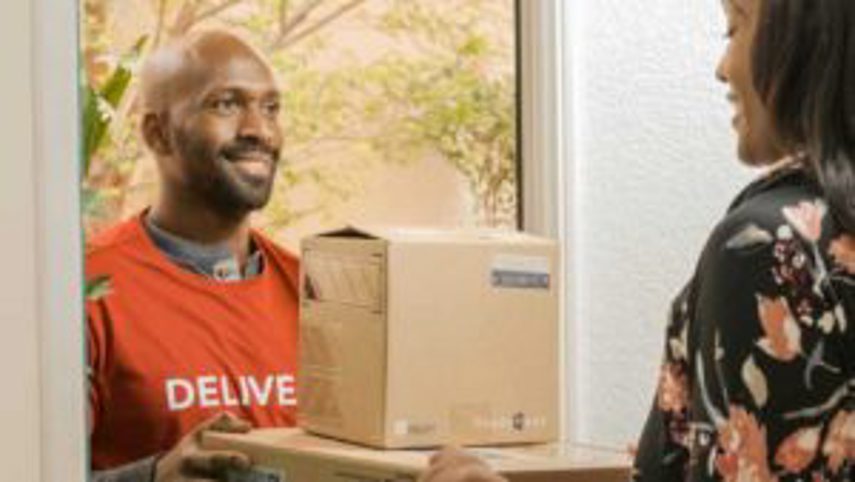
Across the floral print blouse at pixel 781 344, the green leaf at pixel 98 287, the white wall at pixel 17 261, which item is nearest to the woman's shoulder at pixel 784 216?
the floral print blouse at pixel 781 344

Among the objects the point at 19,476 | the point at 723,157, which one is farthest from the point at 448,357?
the point at 723,157

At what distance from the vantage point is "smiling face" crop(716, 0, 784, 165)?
133 centimetres

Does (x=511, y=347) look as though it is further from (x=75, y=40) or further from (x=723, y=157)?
(x=723, y=157)

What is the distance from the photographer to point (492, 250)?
1.92 m

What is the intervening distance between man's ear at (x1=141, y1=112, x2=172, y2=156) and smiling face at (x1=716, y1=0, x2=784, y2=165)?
1.05 m

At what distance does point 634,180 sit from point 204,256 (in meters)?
0.85

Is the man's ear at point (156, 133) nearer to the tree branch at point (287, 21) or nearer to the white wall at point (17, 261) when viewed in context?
the tree branch at point (287, 21)

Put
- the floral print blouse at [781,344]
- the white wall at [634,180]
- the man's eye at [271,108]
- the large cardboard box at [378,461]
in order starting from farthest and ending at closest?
the white wall at [634,180], the man's eye at [271,108], the large cardboard box at [378,461], the floral print blouse at [781,344]

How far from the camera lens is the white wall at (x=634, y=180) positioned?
2693 mm

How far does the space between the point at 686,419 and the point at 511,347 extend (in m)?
0.63

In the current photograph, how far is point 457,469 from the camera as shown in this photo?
1626 mm

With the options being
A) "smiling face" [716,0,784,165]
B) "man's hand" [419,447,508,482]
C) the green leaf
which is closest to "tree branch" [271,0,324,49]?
the green leaf

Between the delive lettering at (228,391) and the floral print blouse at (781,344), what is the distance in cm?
113

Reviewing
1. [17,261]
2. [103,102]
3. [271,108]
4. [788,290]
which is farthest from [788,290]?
[271,108]
